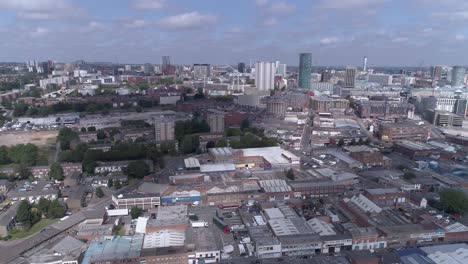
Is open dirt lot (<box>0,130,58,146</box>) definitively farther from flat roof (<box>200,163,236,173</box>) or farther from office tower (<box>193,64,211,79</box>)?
office tower (<box>193,64,211,79</box>)

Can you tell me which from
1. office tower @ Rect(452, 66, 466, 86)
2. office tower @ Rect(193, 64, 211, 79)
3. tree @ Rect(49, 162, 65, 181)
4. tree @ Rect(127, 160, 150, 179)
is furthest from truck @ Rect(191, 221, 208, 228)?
office tower @ Rect(193, 64, 211, 79)

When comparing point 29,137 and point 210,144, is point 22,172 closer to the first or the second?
point 29,137

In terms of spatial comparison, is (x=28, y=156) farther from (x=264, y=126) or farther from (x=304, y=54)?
(x=304, y=54)

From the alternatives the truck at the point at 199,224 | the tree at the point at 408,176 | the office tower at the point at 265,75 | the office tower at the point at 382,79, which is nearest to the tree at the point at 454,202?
the tree at the point at 408,176

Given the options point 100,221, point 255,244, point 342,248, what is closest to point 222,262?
point 255,244

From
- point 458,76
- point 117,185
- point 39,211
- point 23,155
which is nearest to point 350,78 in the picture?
point 458,76
